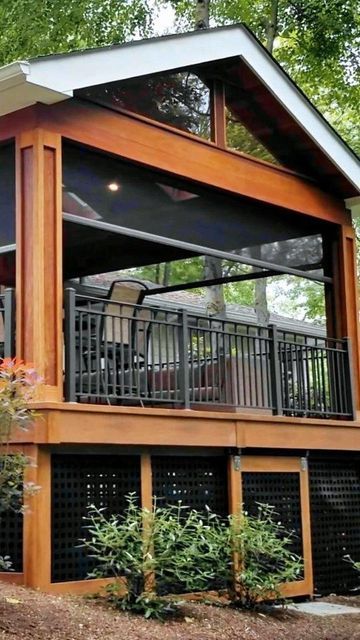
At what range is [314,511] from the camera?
337 inches

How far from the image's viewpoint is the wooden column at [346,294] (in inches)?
385

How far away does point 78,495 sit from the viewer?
6.50 meters

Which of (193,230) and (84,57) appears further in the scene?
(193,230)

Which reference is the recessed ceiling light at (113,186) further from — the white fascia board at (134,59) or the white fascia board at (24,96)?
the white fascia board at (24,96)

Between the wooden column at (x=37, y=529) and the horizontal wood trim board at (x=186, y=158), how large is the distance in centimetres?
274

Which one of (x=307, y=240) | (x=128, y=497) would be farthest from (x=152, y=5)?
(x=128, y=497)

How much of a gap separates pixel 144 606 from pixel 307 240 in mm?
5262

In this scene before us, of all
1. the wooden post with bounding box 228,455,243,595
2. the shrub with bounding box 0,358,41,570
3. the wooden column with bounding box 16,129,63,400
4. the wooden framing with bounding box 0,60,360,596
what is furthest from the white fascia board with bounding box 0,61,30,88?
the wooden post with bounding box 228,455,243,595

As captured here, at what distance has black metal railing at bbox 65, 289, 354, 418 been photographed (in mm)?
6852

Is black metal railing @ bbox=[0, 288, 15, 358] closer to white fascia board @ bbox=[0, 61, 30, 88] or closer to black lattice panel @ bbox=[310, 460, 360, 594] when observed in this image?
white fascia board @ bbox=[0, 61, 30, 88]

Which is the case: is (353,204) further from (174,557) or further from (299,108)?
(174,557)

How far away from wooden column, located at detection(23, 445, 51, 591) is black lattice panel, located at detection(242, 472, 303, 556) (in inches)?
92.0

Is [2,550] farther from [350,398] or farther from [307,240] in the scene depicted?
[307,240]

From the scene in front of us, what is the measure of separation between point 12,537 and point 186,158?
3.90 meters
